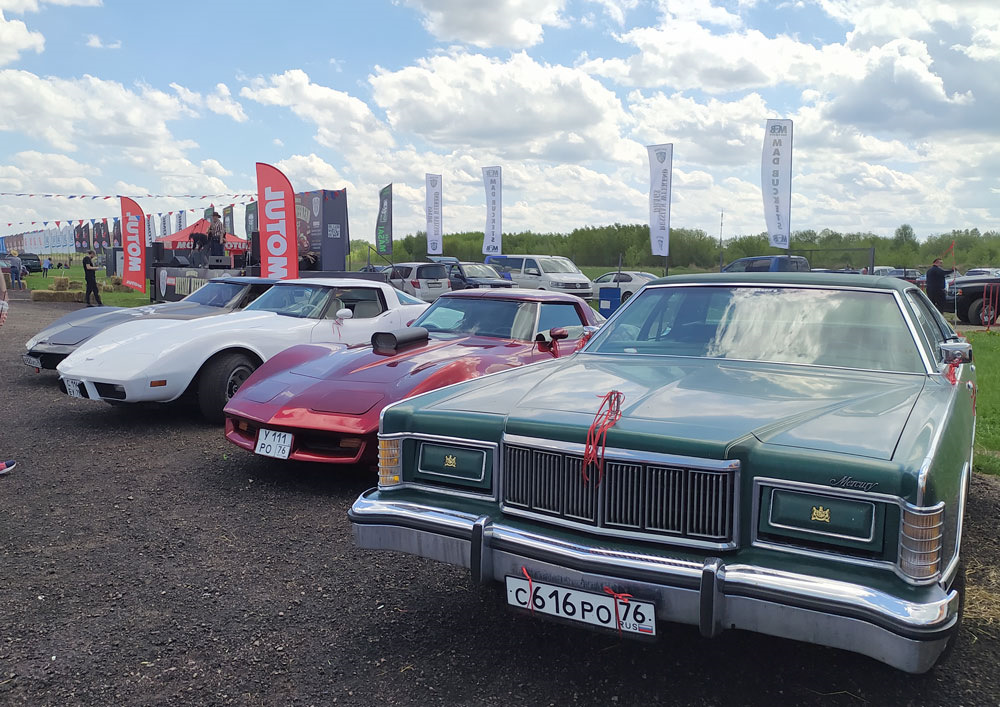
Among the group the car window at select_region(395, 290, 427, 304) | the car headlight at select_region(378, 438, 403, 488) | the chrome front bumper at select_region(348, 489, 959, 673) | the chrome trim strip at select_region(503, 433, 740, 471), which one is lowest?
the chrome front bumper at select_region(348, 489, 959, 673)

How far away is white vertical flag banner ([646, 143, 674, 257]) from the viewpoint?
78.9ft

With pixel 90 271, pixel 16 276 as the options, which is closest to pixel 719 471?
pixel 90 271

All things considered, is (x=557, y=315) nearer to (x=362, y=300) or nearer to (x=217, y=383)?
(x=362, y=300)

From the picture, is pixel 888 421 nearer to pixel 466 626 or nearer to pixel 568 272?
pixel 466 626

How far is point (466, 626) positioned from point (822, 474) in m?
1.56

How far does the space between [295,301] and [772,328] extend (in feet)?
17.4

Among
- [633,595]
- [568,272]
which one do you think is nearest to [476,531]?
[633,595]

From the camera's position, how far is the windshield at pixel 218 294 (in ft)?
26.4

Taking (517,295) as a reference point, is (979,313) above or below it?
below

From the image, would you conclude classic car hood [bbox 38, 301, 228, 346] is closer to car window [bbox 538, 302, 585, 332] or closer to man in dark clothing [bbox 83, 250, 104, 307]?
car window [bbox 538, 302, 585, 332]

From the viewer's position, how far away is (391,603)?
10.8 feet

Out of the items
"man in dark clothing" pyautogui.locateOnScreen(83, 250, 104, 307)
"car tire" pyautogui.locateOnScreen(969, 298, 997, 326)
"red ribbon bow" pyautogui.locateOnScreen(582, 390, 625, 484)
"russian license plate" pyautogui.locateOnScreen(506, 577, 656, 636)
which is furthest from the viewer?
"man in dark clothing" pyautogui.locateOnScreen(83, 250, 104, 307)

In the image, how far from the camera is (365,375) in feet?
16.5

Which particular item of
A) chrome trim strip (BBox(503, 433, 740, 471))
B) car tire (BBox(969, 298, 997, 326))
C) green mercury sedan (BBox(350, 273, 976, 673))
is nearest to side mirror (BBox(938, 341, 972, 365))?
green mercury sedan (BBox(350, 273, 976, 673))
